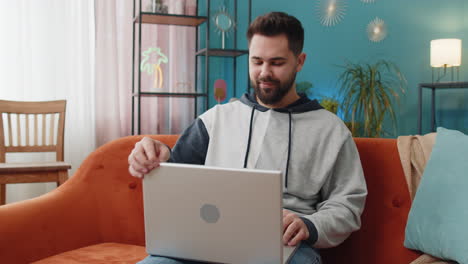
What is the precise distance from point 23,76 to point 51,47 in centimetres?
32

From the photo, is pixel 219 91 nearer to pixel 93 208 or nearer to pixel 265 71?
pixel 93 208

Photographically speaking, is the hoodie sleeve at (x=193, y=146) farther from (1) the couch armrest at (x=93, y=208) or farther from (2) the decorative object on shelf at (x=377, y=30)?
(2) the decorative object on shelf at (x=377, y=30)

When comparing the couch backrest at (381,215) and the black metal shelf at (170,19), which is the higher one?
the black metal shelf at (170,19)

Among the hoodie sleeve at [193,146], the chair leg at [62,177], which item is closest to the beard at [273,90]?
the hoodie sleeve at [193,146]

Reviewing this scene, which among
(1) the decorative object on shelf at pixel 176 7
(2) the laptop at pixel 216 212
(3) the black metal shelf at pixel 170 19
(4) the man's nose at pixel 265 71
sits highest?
(1) the decorative object on shelf at pixel 176 7

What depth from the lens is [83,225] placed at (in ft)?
5.48

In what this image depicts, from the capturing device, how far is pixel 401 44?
384 centimetres

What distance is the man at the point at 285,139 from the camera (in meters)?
1.36

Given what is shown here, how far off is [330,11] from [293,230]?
339 cm

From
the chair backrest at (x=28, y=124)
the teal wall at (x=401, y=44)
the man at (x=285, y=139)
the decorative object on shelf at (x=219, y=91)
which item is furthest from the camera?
the decorative object on shelf at (x=219, y=91)

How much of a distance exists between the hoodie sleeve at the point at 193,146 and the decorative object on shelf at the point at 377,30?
2.85m

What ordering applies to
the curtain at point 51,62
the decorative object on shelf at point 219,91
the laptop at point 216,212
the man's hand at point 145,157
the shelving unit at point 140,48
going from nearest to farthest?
1. the laptop at point 216,212
2. the man's hand at point 145,157
3. the curtain at point 51,62
4. the shelving unit at point 140,48
5. the decorative object on shelf at point 219,91

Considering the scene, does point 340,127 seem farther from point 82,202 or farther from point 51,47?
point 51,47

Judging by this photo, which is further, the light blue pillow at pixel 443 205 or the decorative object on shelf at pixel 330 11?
the decorative object on shelf at pixel 330 11
